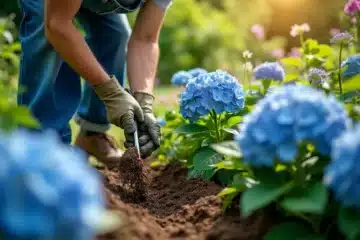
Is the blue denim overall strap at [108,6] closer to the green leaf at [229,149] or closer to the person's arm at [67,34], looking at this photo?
the person's arm at [67,34]

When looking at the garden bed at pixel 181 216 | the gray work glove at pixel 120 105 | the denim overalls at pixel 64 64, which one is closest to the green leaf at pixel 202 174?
the garden bed at pixel 181 216

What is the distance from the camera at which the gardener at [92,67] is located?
2.62 meters

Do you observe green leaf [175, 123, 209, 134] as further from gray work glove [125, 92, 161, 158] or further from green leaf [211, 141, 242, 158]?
green leaf [211, 141, 242, 158]

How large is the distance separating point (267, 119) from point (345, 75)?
1181 mm

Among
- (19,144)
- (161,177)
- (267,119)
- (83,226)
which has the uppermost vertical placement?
(267,119)

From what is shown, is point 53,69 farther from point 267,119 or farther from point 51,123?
point 267,119

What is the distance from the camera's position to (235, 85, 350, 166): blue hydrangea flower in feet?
5.10

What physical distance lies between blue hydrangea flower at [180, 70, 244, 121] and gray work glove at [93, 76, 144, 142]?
0.24m

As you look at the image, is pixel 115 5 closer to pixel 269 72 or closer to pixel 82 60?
pixel 82 60

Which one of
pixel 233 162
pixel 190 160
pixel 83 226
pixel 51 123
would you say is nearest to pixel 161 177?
pixel 190 160

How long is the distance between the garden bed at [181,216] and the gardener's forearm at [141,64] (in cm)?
46

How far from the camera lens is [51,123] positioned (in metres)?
3.16

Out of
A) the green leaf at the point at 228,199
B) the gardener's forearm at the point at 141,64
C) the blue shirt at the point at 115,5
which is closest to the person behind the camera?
the green leaf at the point at 228,199

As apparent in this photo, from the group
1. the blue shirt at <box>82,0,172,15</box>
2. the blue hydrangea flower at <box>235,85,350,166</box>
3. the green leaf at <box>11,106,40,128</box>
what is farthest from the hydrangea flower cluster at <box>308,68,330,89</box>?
the green leaf at <box>11,106,40,128</box>
